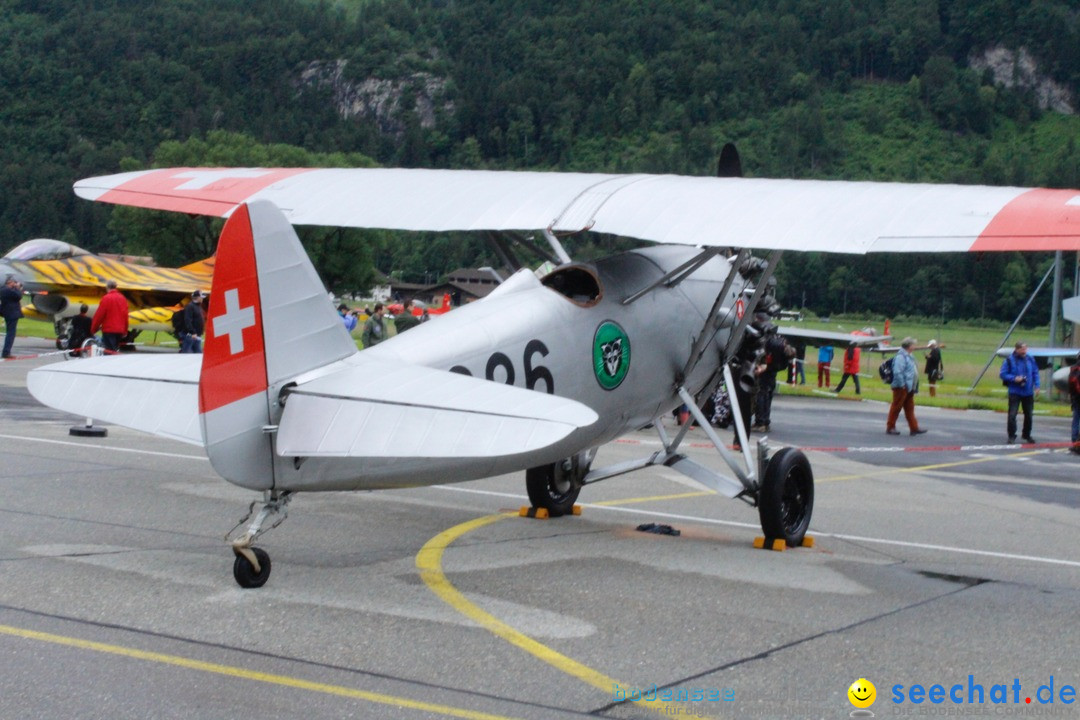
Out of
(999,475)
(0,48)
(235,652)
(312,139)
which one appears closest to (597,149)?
(312,139)

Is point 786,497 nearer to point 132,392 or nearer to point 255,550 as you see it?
point 255,550

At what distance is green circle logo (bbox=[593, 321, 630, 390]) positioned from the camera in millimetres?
8477

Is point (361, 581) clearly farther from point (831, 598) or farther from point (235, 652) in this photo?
point (831, 598)

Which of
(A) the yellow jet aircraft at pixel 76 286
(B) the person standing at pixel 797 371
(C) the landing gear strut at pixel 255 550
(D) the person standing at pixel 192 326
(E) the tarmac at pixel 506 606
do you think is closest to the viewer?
(E) the tarmac at pixel 506 606

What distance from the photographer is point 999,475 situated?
50.3 feet

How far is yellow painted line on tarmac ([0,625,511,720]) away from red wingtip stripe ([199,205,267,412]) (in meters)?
1.30

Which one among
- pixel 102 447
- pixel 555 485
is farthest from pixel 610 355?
pixel 102 447

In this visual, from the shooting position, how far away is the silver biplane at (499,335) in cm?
628

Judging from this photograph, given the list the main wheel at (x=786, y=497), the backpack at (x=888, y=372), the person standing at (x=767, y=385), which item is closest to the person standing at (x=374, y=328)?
the person standing at (x=767, y=385)

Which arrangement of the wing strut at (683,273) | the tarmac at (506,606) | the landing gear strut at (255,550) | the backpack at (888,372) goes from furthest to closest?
the backpack at (888,372), the wing strut at (683,273), the landing gear strut at (255,550), the tarmac at (506,606)

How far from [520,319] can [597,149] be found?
482ft

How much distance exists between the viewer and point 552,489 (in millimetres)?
9914

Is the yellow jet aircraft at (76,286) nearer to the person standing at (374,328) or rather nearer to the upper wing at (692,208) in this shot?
the person standing at (374,328)

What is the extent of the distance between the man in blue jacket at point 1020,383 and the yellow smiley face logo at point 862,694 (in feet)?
50.6
